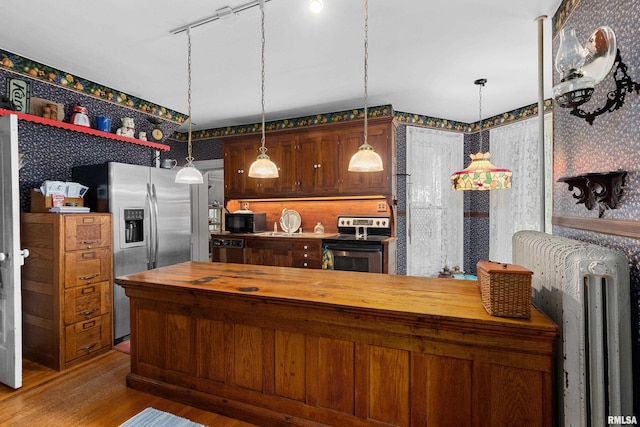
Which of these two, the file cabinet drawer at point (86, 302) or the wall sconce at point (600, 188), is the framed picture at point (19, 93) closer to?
the file cabinet drawer at point (86, 302)

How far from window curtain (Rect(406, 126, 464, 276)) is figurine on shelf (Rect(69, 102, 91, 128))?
4216 mm

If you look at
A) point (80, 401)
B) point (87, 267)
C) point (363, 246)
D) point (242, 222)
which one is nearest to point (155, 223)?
point (87, 267)

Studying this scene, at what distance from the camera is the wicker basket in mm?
1413

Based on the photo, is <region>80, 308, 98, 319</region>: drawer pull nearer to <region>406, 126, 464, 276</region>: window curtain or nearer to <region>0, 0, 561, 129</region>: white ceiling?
<region>0, 0, 561, 129</region>: white ceiling

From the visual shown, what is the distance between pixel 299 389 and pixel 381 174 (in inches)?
121

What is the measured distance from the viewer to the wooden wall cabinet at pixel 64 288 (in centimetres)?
284

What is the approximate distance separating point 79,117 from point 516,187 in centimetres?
566

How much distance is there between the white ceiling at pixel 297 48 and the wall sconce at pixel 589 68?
1.03m

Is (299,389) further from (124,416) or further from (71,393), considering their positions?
(71,393)

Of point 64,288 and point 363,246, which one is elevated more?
Answer: point 363,246

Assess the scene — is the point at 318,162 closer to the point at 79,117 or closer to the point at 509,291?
the point at 79,117

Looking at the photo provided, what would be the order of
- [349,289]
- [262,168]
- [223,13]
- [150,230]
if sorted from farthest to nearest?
[150,230], [262,168], [223,13], [349,289]

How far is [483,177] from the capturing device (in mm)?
3309

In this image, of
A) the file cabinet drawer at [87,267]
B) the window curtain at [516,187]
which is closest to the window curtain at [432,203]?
the window curtain at [516,187]
